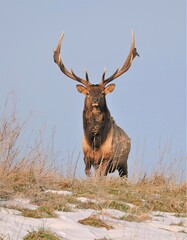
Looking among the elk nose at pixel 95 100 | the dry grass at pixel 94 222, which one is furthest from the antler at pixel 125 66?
the dry grass at pixel 94 222

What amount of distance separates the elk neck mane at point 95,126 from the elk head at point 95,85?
169 millimetres

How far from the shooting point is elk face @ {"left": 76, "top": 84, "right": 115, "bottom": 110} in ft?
36.5

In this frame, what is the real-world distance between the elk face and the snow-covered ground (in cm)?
→ 472

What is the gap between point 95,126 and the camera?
1144 cm

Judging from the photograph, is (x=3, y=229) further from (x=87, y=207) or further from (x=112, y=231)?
(x=87, y=207)

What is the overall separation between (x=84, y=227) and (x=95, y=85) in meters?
6.23

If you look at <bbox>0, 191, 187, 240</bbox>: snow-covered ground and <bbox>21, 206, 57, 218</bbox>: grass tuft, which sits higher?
<bbox>21, 206, 57, 218</bbox>: grass tuft

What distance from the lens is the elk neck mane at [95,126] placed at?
11388 mm

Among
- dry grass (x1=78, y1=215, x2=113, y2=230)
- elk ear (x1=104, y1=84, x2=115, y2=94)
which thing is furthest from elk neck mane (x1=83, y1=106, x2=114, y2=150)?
dry grass (x1=78, y1=215, x2=113, y2=230)

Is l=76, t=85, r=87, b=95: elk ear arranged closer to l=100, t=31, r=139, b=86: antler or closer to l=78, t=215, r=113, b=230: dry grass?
l=100, t=31, r=139, b=86: antler

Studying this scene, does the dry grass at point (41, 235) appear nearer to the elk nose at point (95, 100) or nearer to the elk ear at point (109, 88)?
the elk nose at point (95, 100)

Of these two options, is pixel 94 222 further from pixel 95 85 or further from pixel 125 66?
pixel 125 66

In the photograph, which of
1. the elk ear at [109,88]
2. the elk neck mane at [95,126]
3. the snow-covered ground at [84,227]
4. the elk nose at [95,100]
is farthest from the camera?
the elk ear at [109,88]

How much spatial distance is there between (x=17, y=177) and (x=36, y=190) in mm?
444
